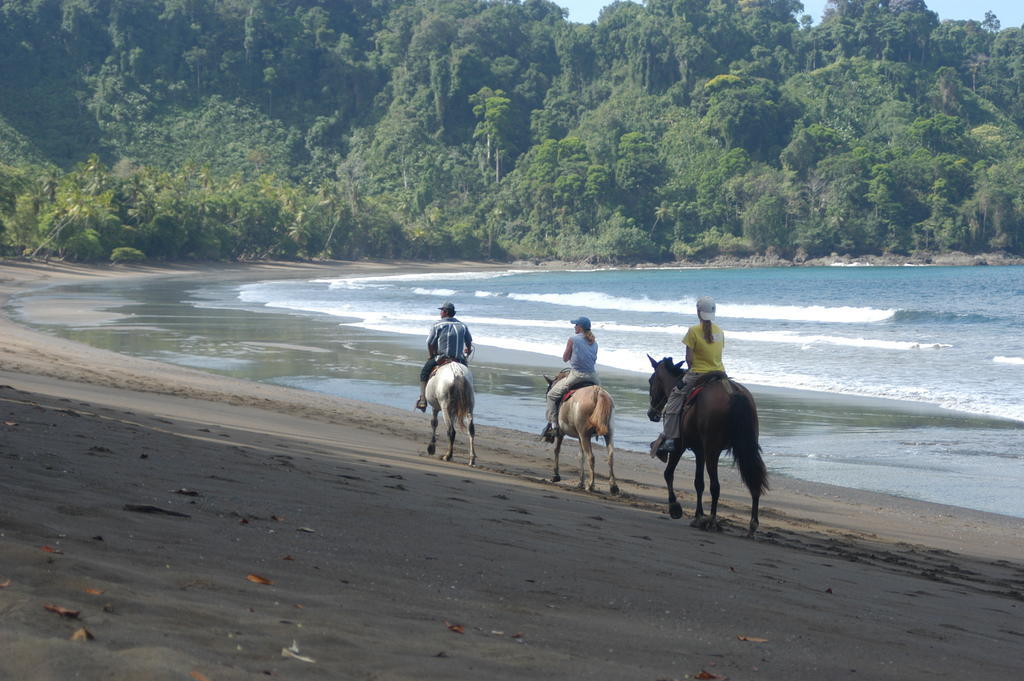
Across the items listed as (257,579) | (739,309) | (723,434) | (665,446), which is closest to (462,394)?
(665,446)

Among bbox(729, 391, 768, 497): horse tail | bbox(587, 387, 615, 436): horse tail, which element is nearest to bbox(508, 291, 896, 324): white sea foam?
bbox(587, 387, 615, 436): horse tail

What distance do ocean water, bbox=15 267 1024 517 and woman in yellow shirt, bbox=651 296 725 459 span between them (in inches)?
172

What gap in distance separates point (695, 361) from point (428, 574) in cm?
441

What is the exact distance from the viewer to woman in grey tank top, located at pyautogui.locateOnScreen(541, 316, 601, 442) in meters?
11.6

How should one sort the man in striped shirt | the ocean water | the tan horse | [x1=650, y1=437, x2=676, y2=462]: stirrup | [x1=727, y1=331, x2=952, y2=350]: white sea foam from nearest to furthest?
[x1=650, y1=437, x2=676, y2=462]: stirrup, the tan horse, the man in striped shirt, the ocean water, [x1=727, y1=331, x2=952, y2=350]: white sea foam

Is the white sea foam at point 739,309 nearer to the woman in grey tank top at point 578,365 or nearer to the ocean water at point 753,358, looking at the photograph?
the ocean water at point 753,358

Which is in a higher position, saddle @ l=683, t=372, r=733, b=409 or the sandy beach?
saddle @ l=683, t=372, r=733, b=409

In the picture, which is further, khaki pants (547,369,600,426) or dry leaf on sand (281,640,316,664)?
khaki pants (547,369,600,426)

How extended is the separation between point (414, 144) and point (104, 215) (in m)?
82.7

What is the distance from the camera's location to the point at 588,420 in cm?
1105

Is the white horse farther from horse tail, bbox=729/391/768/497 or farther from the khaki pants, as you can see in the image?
horse tail, bbox=729/391/768/497

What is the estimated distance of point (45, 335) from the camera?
26.5 m

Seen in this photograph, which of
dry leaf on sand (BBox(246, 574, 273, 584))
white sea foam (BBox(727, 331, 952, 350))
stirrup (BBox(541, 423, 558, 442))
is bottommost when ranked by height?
white sea foam (BBox(727, 331, 952, 350))

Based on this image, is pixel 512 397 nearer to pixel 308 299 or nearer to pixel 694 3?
pixel 308 299
